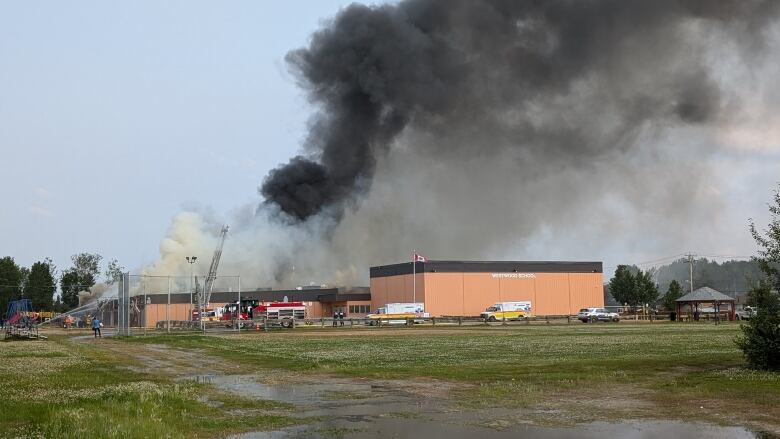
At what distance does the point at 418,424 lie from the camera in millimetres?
14422

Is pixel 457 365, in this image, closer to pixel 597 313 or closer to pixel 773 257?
pixel 773 257

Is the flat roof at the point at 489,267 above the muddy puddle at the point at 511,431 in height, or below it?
above

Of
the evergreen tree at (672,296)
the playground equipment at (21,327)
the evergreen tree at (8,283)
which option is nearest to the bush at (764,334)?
the playground equipment at (21,327)

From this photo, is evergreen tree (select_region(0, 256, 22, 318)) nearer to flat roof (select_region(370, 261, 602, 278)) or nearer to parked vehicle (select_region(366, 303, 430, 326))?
flat roof (select_region(370, 261, 602, 278))

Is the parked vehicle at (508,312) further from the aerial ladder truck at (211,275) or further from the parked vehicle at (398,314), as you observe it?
the aerial ladder truck at (211,275)

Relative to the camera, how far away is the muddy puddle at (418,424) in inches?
520

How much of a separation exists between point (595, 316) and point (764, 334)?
68.8 meters

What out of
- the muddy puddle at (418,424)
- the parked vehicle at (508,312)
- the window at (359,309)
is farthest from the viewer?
the window at (359,309)

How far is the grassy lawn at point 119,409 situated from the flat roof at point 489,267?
75.6 meters

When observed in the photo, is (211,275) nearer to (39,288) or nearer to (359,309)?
(359,309)

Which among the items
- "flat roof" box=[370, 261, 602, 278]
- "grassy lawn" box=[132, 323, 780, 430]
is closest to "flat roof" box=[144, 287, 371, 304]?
"flat roof" box=[370, 261, 602, 278]


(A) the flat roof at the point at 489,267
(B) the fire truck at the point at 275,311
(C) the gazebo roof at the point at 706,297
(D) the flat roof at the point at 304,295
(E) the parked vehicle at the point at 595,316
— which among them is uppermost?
(A) the flat roof at the point at 489,267

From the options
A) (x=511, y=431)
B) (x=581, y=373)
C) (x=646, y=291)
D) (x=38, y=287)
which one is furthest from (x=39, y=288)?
(x=511, y=431)

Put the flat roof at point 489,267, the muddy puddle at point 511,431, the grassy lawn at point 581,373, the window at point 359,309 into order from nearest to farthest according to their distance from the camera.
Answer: the muddy puddle at point 511,431, the grassy lawn at point 581,373, the flat roof at point 489,267, the window at point 359,309
